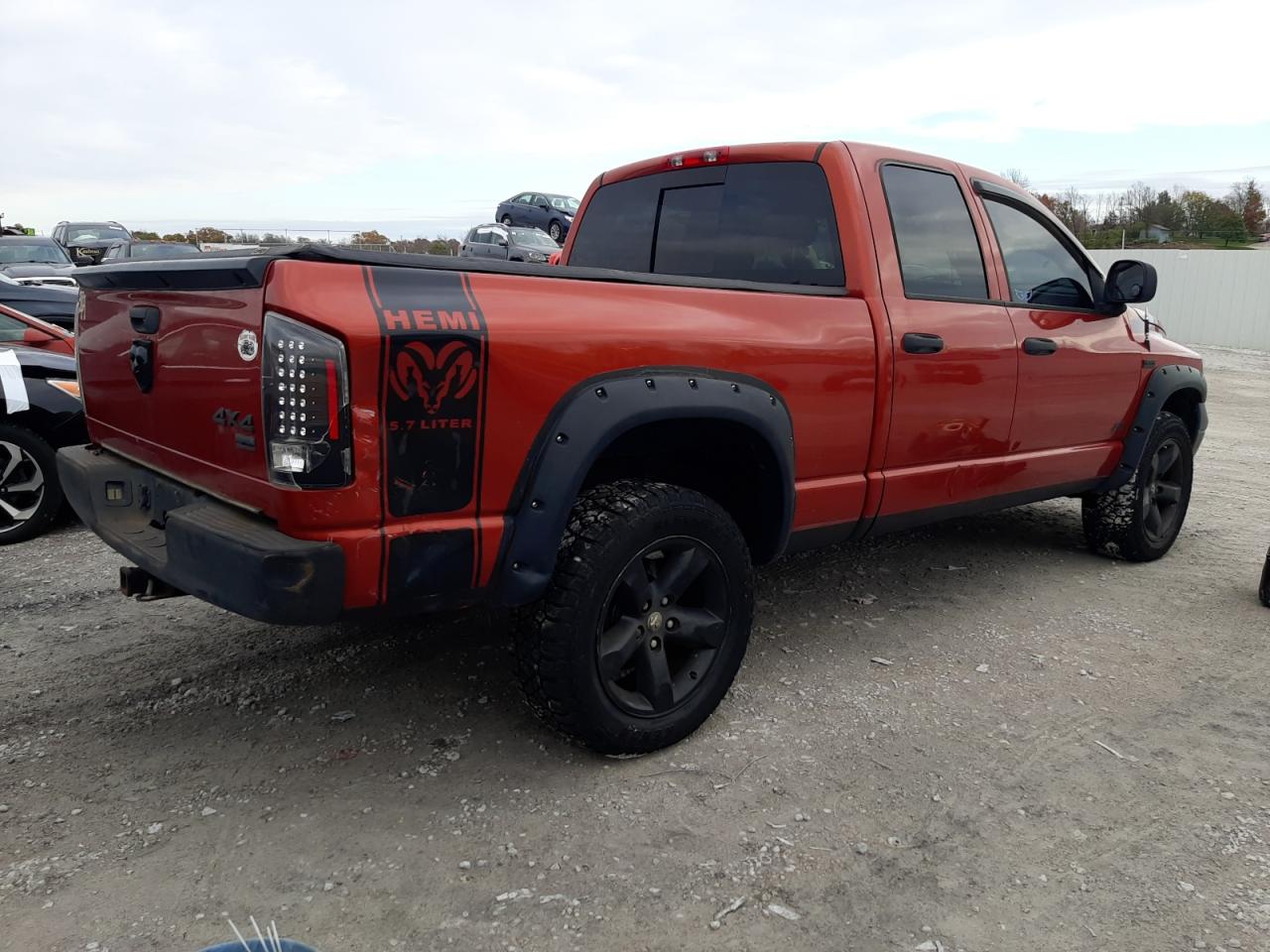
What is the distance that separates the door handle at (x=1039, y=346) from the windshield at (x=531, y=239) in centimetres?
1825

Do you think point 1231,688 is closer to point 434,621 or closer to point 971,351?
point 971,351

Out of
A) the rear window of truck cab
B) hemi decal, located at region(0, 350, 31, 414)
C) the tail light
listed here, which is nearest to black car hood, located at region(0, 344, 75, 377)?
hemi decal, located at region(0, 350, 31, 414)

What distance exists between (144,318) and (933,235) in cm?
283

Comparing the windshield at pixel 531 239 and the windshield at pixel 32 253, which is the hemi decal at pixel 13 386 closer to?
the windshield at pixel 32 253

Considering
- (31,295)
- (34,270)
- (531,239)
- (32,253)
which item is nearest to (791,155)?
(31,295)

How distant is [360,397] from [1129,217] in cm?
4045

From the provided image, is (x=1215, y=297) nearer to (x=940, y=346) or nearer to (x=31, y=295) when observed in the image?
(x=940, y=346)

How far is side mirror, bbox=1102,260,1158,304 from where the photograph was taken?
438 centimetres

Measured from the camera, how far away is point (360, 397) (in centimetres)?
223

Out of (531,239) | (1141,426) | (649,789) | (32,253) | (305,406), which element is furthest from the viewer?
(531,239)

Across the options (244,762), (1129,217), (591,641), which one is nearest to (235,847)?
(244,762)

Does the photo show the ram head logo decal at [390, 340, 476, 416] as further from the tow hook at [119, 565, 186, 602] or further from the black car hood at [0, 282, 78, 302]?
the black car hood at [0, 282, 78, 302]

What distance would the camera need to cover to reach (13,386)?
5.00 m

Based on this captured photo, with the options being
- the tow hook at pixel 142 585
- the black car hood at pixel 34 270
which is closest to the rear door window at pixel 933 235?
the tow hook at pixel 142 585
